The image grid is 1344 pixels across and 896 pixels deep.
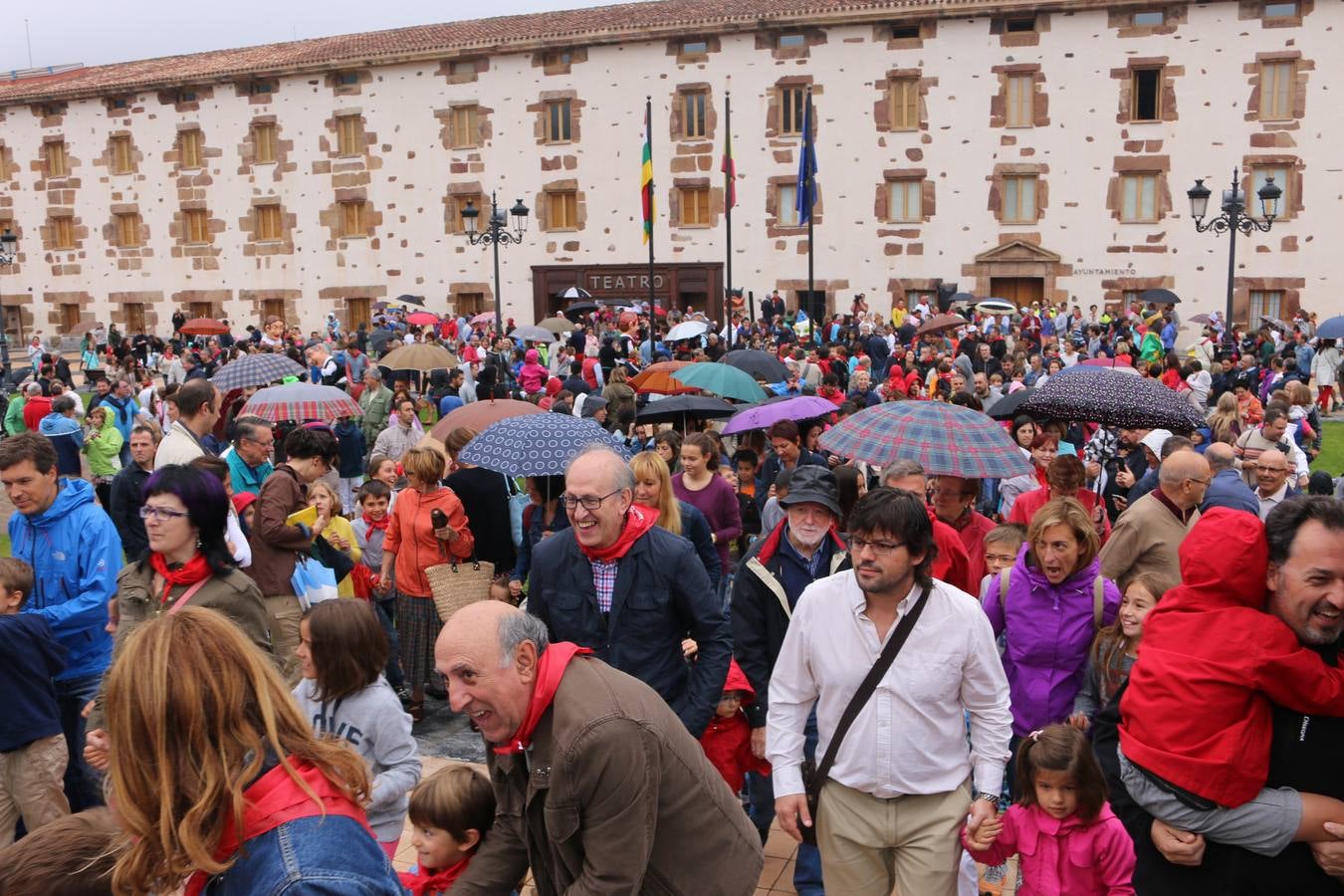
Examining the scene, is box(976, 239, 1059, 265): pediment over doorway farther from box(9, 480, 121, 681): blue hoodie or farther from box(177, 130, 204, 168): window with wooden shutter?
box(9, 480, 121, 681): blue hoodie

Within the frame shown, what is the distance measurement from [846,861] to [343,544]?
13.3ft

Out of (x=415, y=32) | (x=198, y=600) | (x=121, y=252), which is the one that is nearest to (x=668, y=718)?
(x=198, y=600)

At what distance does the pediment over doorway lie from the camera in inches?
1293

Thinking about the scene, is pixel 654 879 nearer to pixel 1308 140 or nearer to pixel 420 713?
pixel 420 713

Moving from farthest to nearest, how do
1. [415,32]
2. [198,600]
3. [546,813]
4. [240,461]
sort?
1. [415,32]
2. [240,461]
3. [198,600]
4. [546,813]

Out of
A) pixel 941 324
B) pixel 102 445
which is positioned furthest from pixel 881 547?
pixel 941 324

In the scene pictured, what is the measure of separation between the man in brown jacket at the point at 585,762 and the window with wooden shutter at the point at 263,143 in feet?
133

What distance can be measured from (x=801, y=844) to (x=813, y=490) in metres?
1.45

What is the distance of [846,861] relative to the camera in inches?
151

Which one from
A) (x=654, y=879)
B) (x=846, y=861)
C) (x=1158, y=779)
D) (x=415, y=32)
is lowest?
(x=846, y=861)

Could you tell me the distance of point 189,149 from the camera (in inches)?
1612

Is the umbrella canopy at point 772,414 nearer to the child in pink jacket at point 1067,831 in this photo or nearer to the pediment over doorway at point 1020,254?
the child in pink jacket at point 1067,831

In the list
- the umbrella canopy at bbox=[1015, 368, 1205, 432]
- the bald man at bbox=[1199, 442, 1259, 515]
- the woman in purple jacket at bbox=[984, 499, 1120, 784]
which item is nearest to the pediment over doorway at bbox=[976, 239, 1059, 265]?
the umbrella canopy at bbox=[1015, 368, 1205, 432]

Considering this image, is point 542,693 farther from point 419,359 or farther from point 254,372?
point 419,359
